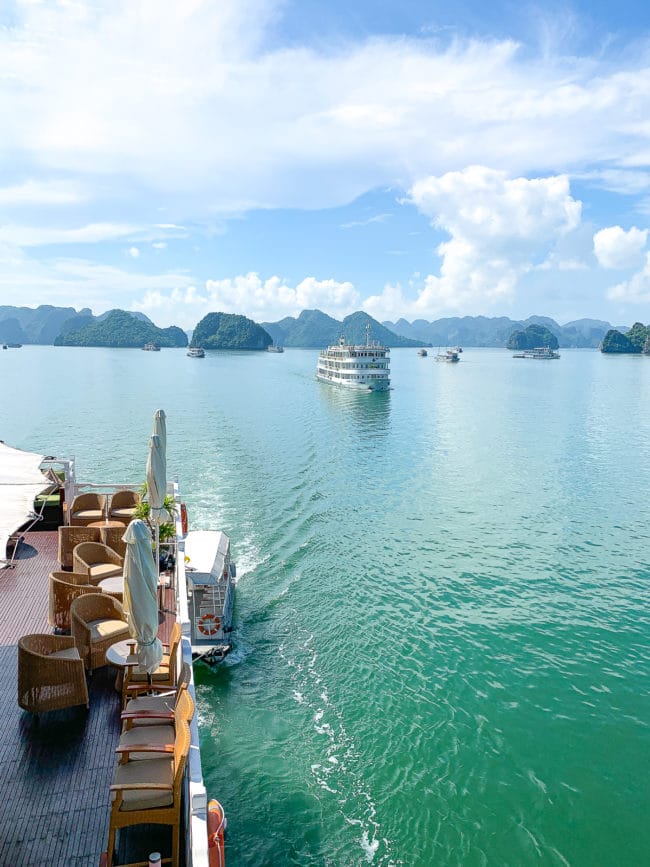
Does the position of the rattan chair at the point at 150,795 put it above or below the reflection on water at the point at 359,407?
above

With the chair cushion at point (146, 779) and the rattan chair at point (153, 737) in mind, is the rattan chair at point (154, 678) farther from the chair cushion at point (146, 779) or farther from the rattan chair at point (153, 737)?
the chair cushion at point (146, 779)

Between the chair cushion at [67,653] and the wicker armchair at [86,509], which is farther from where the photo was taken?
the wicker armchair at [86,509]

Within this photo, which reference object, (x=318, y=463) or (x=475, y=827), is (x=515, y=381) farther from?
(x=475, y=827)

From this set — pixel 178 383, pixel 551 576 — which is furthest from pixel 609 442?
pixel 178 383

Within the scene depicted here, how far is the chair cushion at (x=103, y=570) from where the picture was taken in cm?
1162

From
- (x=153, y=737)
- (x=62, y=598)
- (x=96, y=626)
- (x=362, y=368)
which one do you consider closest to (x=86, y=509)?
(x=62, y=598)

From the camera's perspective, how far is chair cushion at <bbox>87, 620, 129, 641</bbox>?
924 cm

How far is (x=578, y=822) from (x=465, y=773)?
2.26m

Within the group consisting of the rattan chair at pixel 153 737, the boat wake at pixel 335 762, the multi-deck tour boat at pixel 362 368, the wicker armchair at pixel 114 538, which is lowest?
the boat wake at pixel 335 762

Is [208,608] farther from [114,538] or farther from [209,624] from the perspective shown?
[114,538]

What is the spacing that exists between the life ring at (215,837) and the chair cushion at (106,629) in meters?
3.22

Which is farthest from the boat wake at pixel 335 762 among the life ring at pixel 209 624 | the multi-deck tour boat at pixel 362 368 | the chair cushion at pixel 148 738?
the multi-deck tour boat at pixel 362 368

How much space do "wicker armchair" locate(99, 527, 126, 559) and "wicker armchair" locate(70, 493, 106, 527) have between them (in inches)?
89.5

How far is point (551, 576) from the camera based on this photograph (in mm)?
22016
